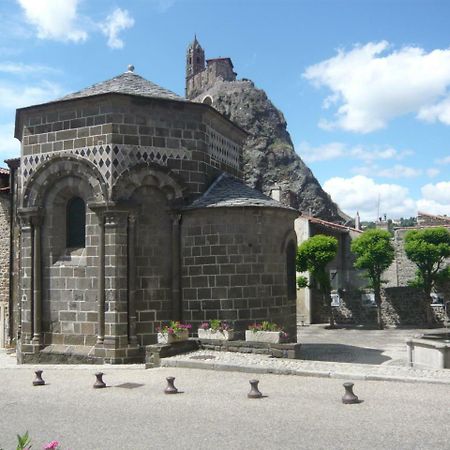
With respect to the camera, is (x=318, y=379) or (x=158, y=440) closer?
(x=158, y=440)

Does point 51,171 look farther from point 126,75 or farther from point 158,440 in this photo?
point 158,440

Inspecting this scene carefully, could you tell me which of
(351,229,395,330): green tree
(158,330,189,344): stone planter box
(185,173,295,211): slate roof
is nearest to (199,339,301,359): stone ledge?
(158,330,189,344): stone planter box

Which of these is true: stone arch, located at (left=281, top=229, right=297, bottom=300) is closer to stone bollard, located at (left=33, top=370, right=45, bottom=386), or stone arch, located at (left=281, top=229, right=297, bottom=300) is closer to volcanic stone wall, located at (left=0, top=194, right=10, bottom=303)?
stone bollard, located at (left=33, top=370, right=45, bottom=386)

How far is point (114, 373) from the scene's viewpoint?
42.5 feet

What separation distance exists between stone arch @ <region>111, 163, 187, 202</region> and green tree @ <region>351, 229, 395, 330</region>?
20266mm

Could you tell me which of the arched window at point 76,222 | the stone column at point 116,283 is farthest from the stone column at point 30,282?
the stone column at point 116,283

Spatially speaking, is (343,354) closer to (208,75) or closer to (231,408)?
(231,408)

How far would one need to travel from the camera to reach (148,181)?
16.1 metres

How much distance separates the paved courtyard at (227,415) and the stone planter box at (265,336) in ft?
6.64

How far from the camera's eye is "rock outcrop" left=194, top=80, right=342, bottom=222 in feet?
290

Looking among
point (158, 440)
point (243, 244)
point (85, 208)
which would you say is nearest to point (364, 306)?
point (243, 244)

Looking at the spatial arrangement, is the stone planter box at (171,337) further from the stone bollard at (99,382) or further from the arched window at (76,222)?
the arched window at (76,222)

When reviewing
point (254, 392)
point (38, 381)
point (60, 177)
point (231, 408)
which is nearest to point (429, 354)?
point (254, 392)

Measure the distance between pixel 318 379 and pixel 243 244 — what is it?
19.1 ft
